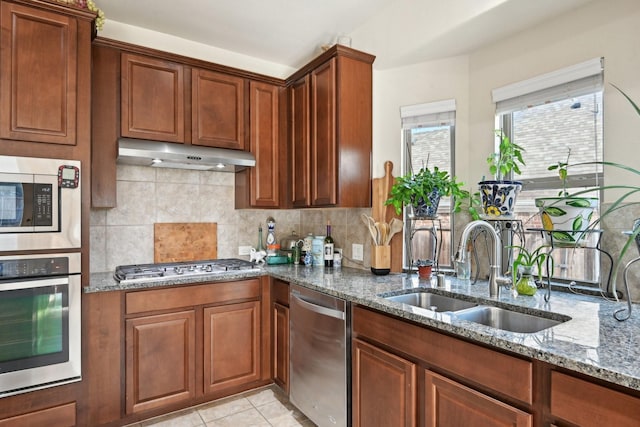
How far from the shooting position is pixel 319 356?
6.88 ft

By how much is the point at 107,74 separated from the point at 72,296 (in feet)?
4.72

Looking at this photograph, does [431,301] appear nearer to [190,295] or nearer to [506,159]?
[506,159]

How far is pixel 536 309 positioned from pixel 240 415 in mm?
1905

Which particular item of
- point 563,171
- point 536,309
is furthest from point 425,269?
point 563,171

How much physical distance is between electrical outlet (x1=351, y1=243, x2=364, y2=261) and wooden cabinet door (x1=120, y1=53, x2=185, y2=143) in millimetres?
1534

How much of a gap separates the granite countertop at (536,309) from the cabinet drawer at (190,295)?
0.19 ft

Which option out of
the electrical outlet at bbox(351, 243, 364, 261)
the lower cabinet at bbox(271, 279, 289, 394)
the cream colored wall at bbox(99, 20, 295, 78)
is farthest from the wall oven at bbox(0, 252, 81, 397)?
the electrical outlet at bbox(351, 243, 364, 261)

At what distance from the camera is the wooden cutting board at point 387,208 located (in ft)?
8.27

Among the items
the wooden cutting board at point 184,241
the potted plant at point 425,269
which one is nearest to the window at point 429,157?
the potted plant at point 425,269

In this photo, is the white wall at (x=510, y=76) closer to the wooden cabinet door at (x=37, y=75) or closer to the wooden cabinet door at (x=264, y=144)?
the wooden cabinet door at (x=264, y=144)

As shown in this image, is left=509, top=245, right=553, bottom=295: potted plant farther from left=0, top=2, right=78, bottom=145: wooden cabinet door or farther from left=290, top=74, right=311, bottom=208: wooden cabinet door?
left=0, top=2, right=78, bottom=145: wooden cabinet door

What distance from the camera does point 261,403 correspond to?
2.49 metres

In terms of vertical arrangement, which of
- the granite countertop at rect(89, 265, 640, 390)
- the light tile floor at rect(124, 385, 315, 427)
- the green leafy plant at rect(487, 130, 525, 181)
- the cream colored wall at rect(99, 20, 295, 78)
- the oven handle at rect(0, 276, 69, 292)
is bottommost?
the light tile floor at rect(124, 385, 315, 427)

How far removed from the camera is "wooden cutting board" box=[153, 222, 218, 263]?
109 inches
